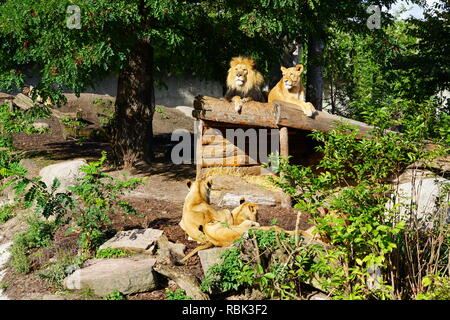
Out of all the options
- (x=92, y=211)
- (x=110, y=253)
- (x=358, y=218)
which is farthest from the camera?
(x=92, y=211)

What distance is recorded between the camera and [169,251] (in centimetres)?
695

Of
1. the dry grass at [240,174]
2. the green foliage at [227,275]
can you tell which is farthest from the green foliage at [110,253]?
the dry grass at [240,174]

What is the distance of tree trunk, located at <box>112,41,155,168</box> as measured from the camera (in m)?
12.4

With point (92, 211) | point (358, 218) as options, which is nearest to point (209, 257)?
point (92, 211)

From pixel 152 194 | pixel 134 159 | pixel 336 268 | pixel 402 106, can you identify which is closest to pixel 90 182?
pixel 152 194

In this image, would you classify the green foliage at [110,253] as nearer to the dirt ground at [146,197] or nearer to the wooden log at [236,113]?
the dirt ground at [146,197]

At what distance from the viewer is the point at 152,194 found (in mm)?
10352

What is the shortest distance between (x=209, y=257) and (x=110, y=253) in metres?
1.30

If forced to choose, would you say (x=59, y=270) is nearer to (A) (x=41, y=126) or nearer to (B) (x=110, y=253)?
(B) (x=110, y=253)

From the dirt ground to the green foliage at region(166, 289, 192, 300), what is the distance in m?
0.12

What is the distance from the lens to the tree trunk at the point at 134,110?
40.5 feet

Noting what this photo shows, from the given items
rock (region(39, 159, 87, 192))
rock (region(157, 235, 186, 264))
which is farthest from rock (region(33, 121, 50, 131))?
rock (region(157, 235, 186, 264))

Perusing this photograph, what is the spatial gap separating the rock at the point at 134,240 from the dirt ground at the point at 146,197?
455 millimetres

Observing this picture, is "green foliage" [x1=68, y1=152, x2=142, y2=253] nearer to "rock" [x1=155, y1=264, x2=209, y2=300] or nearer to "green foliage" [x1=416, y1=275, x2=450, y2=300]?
"rock" [x1=155, y1=264, x2=209, y2=300]
